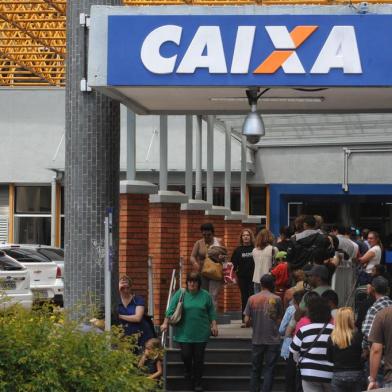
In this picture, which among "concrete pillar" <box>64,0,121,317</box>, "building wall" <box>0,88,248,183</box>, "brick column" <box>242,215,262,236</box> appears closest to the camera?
"concrete pillar" <box>64,0,121,317</box>

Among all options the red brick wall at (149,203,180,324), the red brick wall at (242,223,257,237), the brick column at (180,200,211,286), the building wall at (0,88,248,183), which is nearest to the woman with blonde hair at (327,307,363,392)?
the red brick wall at (149,203,180,324)

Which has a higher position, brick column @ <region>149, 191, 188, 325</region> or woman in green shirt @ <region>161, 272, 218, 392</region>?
brick column @ <region>149, 191, 188, 325</region>

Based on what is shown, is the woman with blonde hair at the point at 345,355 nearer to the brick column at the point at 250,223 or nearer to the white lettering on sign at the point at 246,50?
the white lettering on sign at the point at 246,50

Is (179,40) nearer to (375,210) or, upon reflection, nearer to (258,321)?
(258,321)

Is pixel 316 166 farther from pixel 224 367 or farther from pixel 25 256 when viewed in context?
pixel 224 367

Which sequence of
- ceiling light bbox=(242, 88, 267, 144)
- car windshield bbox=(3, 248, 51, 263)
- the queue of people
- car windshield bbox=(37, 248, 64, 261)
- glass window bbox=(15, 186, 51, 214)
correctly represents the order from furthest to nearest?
1. glass window bbox=(15, 186, 51, 214)
2. car windshield bbox=(37, 248, 64, 261)
3. car windshield bbox=(3, 248, 51, 263)
4. ceiling light bbox=(242, 88, 267, 144)
5. the queue of people

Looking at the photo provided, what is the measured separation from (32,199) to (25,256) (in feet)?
37.9

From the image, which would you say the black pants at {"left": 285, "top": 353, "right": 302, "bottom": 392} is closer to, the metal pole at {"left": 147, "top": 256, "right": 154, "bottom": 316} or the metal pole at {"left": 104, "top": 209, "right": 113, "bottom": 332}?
the metal pole at {"left": 147, "top": 256, "right": 154, "bottom": 316}

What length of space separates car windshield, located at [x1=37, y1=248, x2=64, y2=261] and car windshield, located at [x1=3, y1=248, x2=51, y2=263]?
2.75 feet

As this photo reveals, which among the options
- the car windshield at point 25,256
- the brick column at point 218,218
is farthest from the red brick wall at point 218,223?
the car windshield at point 25,256

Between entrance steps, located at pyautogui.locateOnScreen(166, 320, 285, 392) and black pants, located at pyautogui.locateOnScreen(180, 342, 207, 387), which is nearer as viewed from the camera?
black pants, located at pyautogui.locateOnScreen(180, 342, 207, 387)

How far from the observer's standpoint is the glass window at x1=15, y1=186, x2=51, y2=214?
3875 cm

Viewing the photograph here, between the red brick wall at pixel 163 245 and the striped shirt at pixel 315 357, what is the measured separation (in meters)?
7.19

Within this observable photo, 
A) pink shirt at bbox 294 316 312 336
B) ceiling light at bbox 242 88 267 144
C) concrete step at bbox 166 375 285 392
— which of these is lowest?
concrete step at bbox 166 375 285 392
